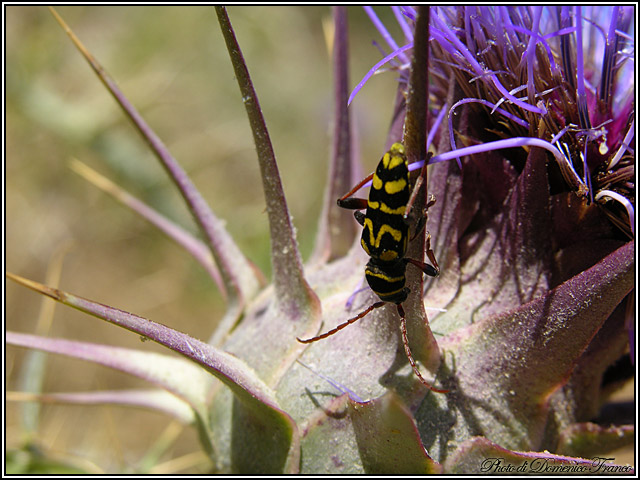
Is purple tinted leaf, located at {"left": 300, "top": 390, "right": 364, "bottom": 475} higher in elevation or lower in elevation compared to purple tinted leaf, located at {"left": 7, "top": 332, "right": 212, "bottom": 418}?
lower

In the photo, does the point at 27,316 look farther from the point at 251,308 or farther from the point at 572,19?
the point at 572,19

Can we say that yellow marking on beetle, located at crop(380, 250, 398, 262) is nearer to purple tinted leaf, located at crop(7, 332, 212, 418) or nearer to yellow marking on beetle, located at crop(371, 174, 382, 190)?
yellow marking on beetle, located at crop(371, 174, 382, 190)

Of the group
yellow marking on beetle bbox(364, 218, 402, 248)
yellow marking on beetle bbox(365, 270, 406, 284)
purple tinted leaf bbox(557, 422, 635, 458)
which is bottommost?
purple tinted leaf bbox(557, 422, 635, 458)

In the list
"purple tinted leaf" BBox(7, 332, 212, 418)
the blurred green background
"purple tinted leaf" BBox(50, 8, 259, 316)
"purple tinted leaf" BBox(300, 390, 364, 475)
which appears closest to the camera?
"purple tinted leaf" BBox(300, 390, 364, 475)

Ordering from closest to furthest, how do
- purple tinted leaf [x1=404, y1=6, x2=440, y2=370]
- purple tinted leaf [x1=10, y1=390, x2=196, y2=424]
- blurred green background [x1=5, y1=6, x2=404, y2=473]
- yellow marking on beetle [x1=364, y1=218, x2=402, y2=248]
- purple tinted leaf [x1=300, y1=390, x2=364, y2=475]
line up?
purple tinted leaf [x1=404, y1=6, x2=440, y2=370] → yellow marking on beetle [x1=364, y1=218, x2=402, y2=248] → purple tinted leaf [x1=300, y1=390, x2=364, y2=475] → purple tinted leaf [x1=10, y1=390, x2=196, y2=424] → blurred green background [x1=5, y1=6, x2=404, y2=473]

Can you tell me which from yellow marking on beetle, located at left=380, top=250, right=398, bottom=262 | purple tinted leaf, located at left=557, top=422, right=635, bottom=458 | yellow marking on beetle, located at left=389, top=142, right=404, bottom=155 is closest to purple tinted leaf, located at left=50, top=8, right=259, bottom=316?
yellow marking on beetle, located at left=380, top=250, right=398, bottom=262

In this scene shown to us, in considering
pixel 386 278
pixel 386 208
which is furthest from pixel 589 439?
pixel 386 208

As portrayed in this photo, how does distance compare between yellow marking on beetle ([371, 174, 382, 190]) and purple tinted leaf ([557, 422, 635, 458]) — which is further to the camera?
purple tinted leaf ([557, 422, 635, 458])

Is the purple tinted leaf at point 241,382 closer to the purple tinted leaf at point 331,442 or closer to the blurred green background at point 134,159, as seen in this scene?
the purple tinted leaf at point 331,442
